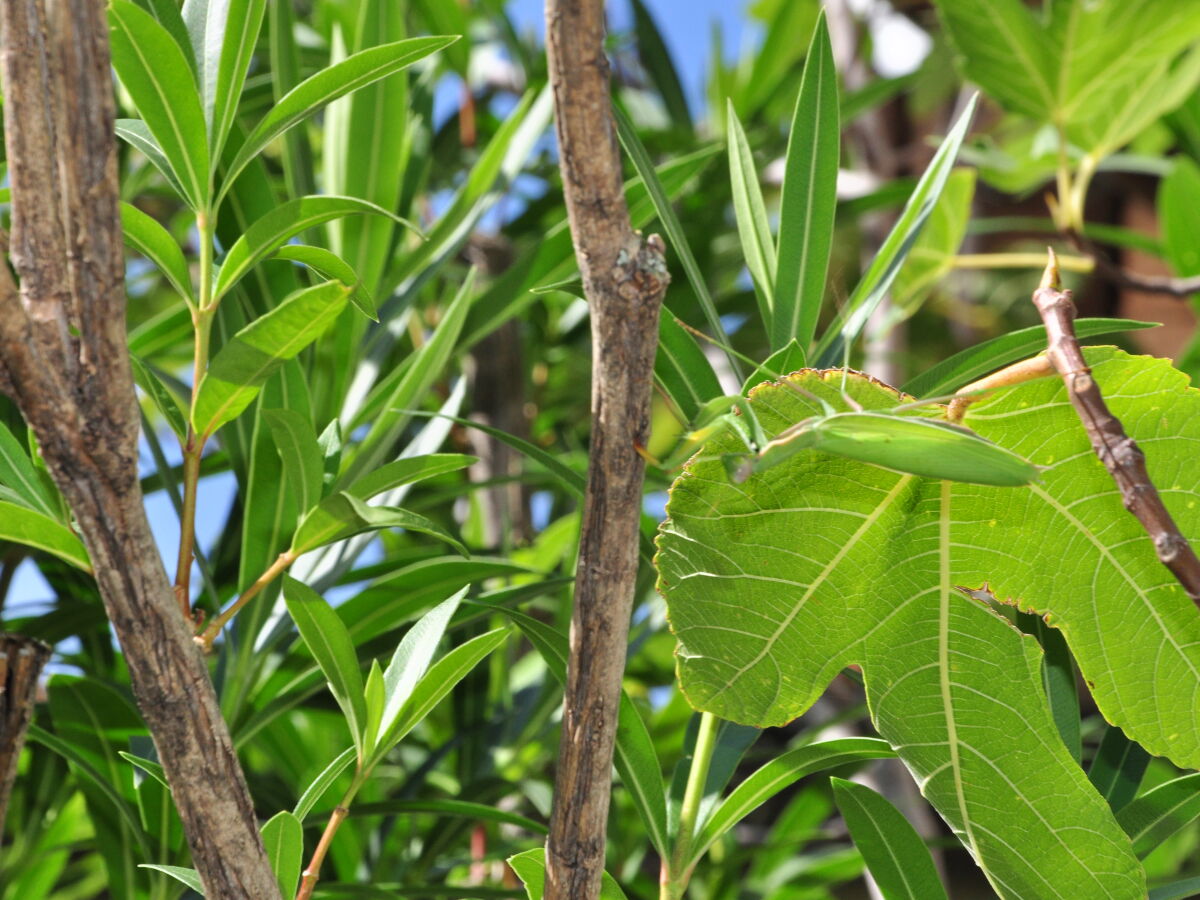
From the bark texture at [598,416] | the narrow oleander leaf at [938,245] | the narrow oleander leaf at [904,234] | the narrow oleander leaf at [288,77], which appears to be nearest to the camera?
the bark texture at [598,416]

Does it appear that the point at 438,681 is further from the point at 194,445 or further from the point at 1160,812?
the point at 1160,812

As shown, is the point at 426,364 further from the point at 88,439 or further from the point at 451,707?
the point at 451,707

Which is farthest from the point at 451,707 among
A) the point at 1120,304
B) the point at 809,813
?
the point at 1120,304

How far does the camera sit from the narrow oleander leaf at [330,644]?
0.41 metres

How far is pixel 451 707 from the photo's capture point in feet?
3.23

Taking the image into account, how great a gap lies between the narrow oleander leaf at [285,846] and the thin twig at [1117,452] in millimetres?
307

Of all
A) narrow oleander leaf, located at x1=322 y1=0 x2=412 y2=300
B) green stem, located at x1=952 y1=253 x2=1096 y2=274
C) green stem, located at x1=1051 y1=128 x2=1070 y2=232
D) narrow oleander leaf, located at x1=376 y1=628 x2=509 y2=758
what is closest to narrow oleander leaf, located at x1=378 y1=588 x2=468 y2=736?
narrow oleander leaf, located at x1=376 y1=628 x2=509 y2=758

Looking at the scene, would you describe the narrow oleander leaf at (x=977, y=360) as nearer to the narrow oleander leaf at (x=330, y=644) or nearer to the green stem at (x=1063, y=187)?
the narrow oleander leaf at (x=330, y=644)

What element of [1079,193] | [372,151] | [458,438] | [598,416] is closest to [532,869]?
[598,416]

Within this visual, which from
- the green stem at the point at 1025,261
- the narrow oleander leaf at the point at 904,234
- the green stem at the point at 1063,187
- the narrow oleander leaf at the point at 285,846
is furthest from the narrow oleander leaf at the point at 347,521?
the green stem at the point at 1063,187

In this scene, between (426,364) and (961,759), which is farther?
(426,364)

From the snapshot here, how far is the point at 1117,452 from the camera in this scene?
1.12ft

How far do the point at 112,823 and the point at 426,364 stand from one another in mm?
342

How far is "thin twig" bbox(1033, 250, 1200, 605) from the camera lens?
0.33 meters
